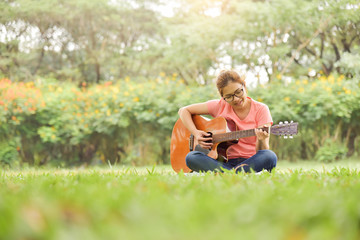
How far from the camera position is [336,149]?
7.61m

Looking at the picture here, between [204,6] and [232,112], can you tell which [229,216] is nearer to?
[232,112]

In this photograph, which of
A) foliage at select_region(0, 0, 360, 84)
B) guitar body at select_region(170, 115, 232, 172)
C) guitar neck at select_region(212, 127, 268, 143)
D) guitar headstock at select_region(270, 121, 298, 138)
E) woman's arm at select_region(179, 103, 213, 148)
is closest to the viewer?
guitar headstock at select_region(270, 121, 298, 138)

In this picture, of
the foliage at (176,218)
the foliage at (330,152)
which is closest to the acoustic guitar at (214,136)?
the foliage at (176,218)

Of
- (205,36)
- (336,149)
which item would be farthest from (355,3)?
(336,149)

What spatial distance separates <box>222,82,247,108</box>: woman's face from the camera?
3.86 m

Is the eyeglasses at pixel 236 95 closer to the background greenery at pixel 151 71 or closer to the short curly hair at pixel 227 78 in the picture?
the short curly hair at pixel 227 78

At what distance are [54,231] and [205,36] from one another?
464 inches

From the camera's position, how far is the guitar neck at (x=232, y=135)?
372 centimetres

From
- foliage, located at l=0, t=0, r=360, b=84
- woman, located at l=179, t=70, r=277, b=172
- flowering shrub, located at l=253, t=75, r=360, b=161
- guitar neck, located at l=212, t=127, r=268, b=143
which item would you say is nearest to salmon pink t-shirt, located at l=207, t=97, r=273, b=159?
woman, located at l=179, t=70, r=277, b=172

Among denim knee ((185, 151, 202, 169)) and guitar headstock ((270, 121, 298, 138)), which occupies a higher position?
guitar headstock ((270, 121, 298, 138))

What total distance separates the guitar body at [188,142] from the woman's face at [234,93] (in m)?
0.25

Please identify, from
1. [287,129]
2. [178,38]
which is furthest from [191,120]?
[178,38]

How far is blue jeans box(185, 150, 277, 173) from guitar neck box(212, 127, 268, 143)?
215 millimetres

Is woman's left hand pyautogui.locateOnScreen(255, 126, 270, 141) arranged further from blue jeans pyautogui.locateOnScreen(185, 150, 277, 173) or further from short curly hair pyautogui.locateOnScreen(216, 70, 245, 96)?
short curly hair pyautogui.locateOnScreen(216, 70, 245, 96)
